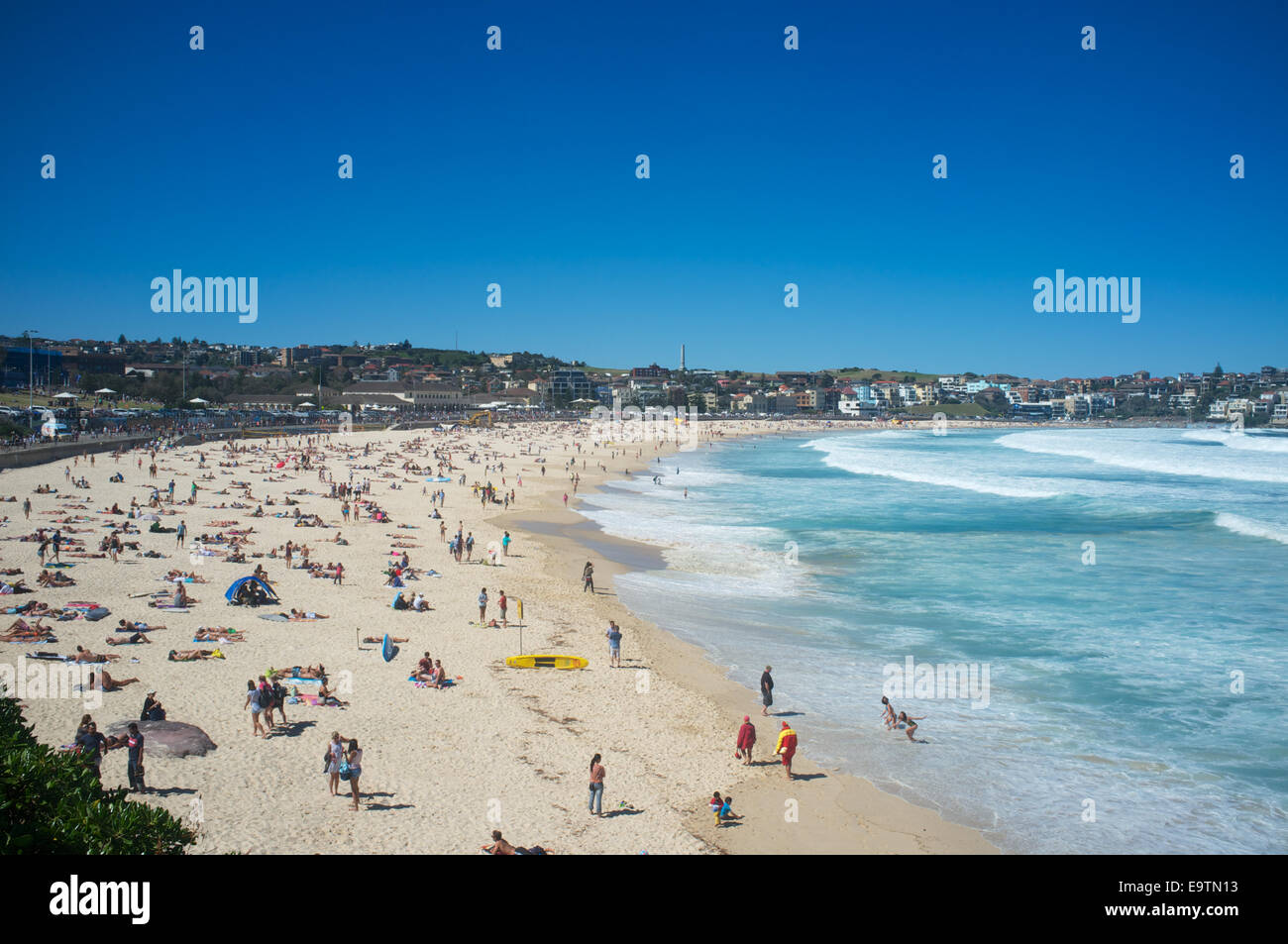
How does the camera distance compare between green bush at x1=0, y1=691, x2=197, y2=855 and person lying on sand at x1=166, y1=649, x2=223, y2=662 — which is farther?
person lying on sand at x1=166, y1=649, x2=223, y2=662

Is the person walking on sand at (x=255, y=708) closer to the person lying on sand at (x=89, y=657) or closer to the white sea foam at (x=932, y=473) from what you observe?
the person lying on sand at (x=89, y=657)

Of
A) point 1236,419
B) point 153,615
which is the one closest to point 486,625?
point 153,615

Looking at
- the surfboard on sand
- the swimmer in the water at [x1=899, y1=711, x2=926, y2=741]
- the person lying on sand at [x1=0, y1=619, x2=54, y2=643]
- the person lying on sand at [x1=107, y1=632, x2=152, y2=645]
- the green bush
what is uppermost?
the green bush

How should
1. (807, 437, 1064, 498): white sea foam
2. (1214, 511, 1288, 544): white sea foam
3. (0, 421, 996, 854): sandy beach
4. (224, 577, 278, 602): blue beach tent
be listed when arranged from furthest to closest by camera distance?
(807, 437, 1064, 498): white sea foam
(1214, 511, 1288, 544): white sea foam
(224, 577, 278, 602): blue beach tent
(0, 421, 996, 854): sandy beach

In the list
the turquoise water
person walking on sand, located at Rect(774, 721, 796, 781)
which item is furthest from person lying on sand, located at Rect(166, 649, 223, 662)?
person walking on sand, located at Rect(774, 721, 796, 781)

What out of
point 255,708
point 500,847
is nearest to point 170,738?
point 255,708

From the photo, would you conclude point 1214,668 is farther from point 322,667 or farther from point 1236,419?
point 1236,419

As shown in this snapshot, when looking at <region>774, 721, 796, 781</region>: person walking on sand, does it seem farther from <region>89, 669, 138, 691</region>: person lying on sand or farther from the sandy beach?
<region>89, 669, 138, 691</region>: person lying on sand
